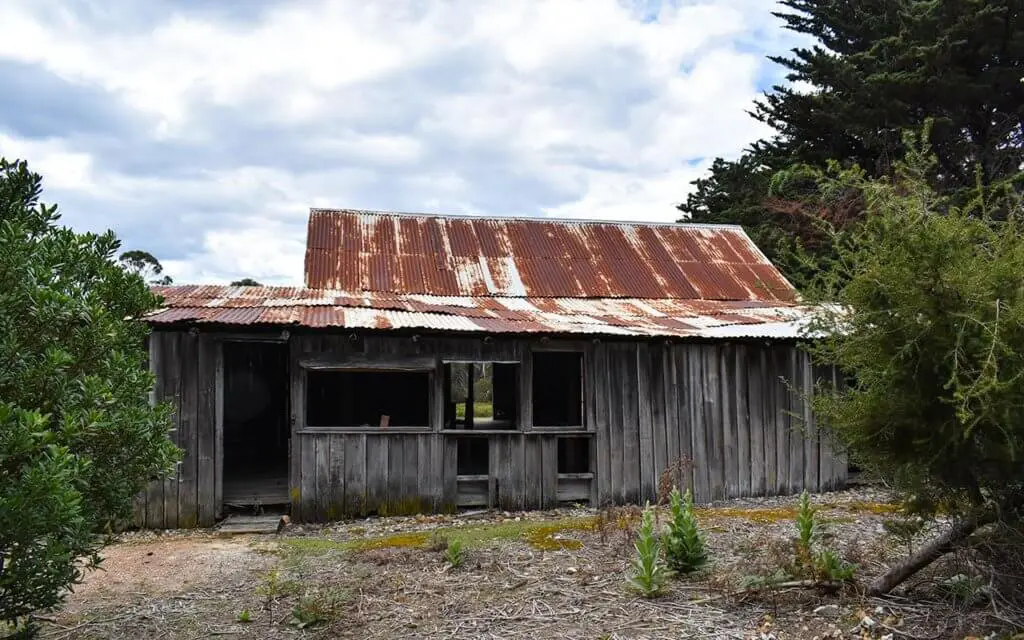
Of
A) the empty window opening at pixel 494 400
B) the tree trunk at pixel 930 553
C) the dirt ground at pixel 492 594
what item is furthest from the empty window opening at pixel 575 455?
the tree trunk at pixel 930 553

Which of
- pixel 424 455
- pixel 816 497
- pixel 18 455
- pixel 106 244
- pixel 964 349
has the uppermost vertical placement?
pixel 106 244

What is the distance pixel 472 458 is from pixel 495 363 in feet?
9.72

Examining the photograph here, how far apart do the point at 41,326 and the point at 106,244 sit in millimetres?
848

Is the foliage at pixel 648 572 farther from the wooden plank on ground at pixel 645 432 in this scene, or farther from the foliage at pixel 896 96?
the foliage at pixel 896 96

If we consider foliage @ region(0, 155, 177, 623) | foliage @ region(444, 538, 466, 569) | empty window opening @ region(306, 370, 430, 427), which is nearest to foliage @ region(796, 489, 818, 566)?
foliage @ region(444, 538, 466, 569)

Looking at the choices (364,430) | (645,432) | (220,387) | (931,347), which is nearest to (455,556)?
(364,430)

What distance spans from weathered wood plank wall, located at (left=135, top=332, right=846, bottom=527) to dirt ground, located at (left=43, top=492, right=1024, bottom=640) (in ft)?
4.04

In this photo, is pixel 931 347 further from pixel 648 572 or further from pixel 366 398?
pixel 366 398

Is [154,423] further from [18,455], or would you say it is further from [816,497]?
[816,497]

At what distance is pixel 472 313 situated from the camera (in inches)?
420

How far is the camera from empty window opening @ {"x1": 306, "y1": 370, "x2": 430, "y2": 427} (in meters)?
14.7

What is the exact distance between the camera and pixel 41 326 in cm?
388

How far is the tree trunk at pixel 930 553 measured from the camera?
4.84 metres

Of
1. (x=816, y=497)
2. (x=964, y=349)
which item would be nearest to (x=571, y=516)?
(x=816, y=497)
